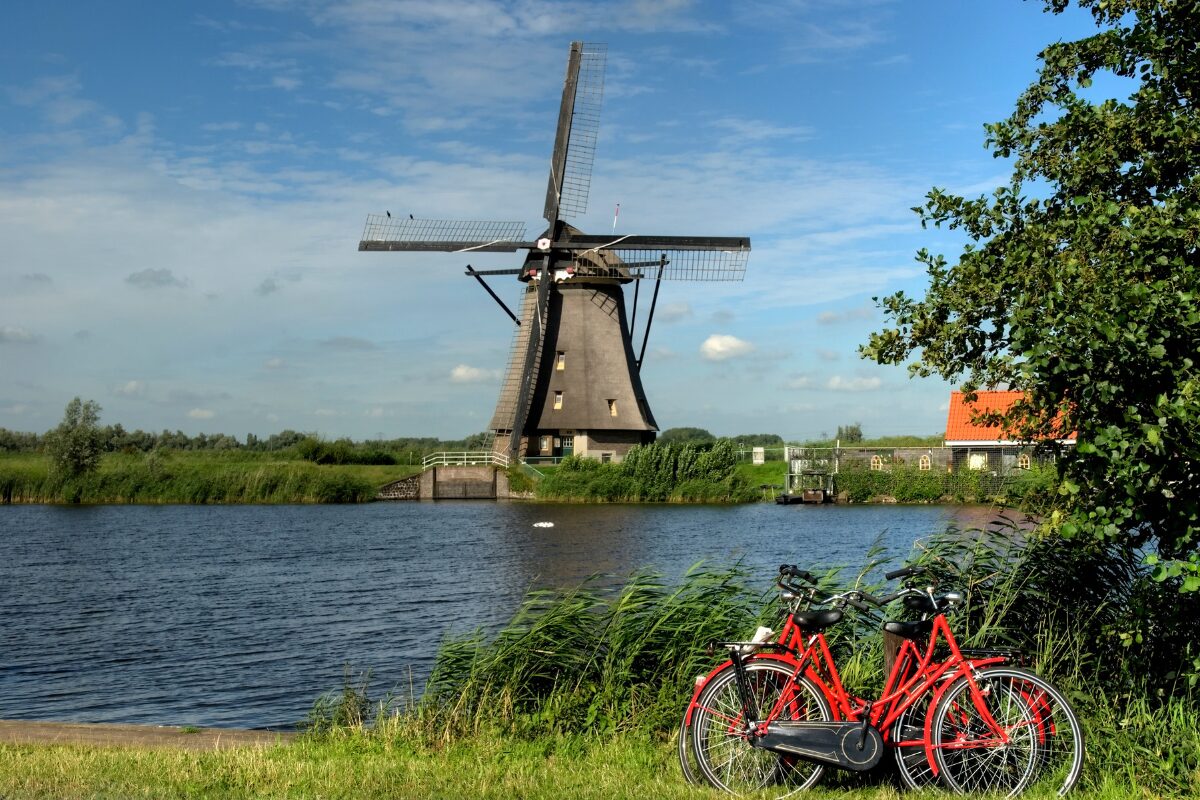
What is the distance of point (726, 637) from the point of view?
7.70 metres

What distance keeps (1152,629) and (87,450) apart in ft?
148

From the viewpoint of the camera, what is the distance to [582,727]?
7.00 metres

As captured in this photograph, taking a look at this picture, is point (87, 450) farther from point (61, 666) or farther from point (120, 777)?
point (120, 777)

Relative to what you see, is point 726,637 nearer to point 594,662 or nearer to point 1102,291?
point 594,662

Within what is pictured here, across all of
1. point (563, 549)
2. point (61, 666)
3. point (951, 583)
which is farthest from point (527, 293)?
point (951, 583)

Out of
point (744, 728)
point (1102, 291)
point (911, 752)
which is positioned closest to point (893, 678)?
point (911, 752)

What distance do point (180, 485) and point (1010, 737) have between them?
145ft

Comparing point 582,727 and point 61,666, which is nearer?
point 582,727

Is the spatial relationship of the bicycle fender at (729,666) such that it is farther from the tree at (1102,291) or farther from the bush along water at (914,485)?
the bush along water at (914,485)

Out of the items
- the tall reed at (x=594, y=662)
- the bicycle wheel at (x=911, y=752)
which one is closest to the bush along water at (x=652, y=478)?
the tall reed at (x=594, y=662)

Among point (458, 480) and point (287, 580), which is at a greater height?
point (458, 480)

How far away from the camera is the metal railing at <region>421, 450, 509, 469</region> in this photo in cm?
4503

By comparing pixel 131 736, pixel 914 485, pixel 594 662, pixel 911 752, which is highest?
pixel 914 485

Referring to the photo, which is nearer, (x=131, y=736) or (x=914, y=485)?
(x=131, y=736)
